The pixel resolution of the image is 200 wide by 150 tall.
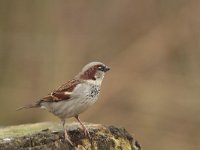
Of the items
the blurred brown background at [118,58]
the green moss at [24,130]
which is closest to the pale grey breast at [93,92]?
the green moss at [24,130]

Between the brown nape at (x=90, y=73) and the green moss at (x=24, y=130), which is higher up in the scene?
the brown nape at (x=90, y=73)

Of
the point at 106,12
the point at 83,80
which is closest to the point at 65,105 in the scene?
the point at 83,80

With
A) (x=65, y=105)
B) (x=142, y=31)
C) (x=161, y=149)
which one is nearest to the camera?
(x=65, y=105)

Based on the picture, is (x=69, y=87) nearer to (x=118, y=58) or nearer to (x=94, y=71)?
(x=94, y=71)

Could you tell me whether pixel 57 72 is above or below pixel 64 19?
below

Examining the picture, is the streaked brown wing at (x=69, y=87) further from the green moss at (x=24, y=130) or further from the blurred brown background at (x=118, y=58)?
the blurred brown background at (x=118, y=58)

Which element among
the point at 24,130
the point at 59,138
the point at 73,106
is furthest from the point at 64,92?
the point at 59,138

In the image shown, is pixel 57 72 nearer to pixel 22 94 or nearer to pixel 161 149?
pixel 22 94
